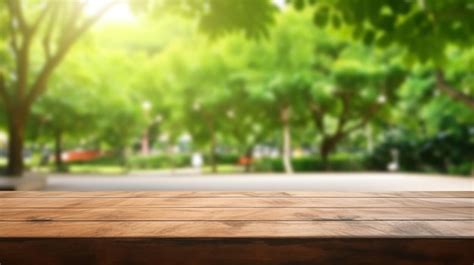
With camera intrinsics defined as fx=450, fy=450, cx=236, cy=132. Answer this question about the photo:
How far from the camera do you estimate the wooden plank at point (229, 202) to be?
5.99ft

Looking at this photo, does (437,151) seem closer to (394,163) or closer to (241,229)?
(394,163)

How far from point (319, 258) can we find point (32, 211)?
1.10 metres

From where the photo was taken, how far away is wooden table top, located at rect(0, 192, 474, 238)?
1310 mm

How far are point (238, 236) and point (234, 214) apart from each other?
330mm

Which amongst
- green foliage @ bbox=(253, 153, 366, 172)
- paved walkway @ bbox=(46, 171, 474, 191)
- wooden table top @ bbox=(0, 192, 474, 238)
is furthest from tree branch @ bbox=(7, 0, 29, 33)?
green foliage @ bbox=(253, 153, 366, 172)

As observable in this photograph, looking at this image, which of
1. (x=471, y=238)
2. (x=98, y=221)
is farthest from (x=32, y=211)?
(x=471, y=238)

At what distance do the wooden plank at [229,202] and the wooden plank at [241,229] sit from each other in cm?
37

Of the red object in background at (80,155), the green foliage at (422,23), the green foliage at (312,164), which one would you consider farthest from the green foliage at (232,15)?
the red object in background at (80,155)

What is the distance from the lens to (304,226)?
138 cm

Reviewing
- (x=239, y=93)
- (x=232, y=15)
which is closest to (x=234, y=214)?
(x=232, y=15)

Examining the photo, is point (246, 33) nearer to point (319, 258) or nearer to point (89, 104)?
point (319, 258)

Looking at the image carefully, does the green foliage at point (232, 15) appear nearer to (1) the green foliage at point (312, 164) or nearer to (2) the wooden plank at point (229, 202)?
(2) the wooden plank at point (229, 202)

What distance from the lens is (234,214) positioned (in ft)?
5.22

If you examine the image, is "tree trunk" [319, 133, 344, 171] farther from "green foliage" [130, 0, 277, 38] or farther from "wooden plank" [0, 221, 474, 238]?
"wooden plank" [0, 221, 474, 238]
